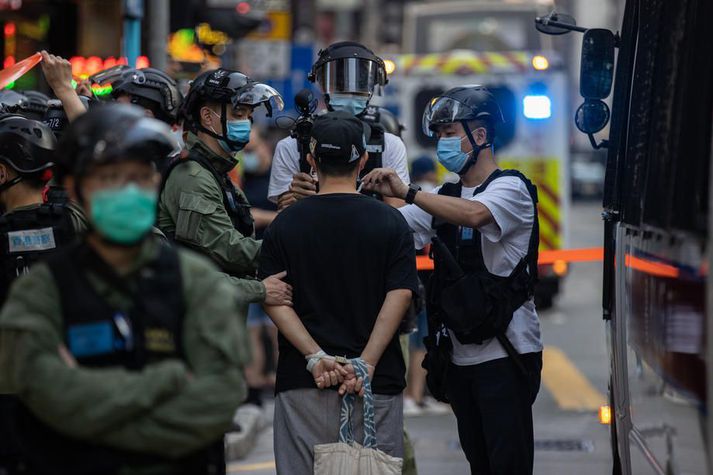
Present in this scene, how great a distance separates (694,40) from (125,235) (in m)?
1.74

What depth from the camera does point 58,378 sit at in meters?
3.42

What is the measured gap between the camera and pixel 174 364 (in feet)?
11.3

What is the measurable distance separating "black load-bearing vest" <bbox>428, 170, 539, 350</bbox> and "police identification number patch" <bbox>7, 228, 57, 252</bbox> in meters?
1.68

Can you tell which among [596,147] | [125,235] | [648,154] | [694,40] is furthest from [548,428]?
[125,235]

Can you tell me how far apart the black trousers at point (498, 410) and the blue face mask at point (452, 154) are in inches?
34.4

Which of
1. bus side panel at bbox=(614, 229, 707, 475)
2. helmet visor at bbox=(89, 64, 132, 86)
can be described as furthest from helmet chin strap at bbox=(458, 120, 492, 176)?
helmet visor at bbox=(89, 64, 132, 86)

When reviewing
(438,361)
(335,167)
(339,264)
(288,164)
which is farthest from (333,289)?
(288,164)

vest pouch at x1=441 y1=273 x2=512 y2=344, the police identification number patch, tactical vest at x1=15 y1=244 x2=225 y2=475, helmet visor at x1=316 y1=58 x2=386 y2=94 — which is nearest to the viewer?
tactical vest at x1=15 y1=244 x2=225 y2=475

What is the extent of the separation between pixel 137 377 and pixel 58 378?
0.19m

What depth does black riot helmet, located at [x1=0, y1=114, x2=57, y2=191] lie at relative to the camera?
18.0ft

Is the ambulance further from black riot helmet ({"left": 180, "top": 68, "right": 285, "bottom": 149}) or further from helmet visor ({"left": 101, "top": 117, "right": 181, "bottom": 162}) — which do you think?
helmet visor ({"left": 101, "top": 117, "right": 181, "bottom": 162})

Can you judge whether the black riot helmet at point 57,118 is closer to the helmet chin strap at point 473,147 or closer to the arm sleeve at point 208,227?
the arm sleeve at point 208,227

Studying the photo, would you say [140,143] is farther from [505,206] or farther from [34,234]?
[505,206]

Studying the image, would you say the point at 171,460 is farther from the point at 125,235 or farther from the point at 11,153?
the point at 11,153
